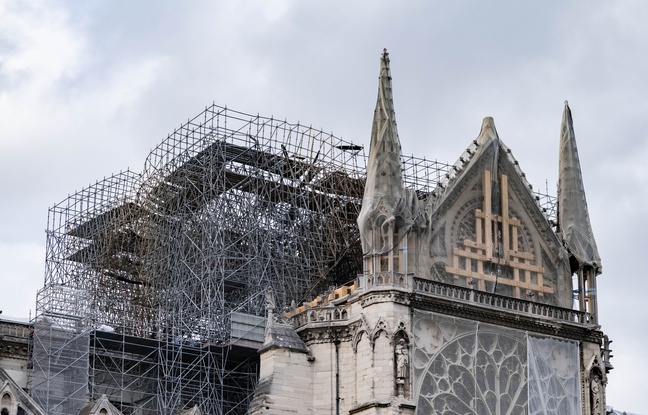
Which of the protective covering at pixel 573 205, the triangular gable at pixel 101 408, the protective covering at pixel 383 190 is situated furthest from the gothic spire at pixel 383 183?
the triangular gable at pixel 101 408

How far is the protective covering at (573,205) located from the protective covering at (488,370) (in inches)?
164

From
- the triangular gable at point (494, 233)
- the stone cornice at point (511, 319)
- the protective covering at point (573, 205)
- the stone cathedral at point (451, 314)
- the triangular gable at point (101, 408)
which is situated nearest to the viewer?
the triangular gable at point (101, 408)

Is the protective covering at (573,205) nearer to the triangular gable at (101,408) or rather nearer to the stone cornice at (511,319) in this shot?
the stone cornice at (511,319)

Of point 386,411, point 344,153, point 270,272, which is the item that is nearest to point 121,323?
point 270,272

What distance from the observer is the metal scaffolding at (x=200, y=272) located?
6041 cm

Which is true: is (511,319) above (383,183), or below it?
below

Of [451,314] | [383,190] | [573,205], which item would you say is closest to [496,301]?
[451,314]

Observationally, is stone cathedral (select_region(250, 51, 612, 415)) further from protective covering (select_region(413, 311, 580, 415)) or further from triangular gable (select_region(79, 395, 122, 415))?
triangular gable (select_region(79, 395, 122, 415))

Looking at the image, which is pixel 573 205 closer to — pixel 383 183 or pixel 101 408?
pixel 383 183

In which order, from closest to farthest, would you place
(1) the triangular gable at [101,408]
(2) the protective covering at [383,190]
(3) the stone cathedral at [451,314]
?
(1) the triangular gable at [101,408] → (3) the stone cathedral at [451,314] → (2) the protective covering at [383,190]

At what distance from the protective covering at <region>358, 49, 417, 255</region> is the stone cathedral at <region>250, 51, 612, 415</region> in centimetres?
5

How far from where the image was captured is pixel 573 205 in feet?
208

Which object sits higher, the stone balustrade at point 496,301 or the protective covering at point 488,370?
the stone balustrade at point 496,301

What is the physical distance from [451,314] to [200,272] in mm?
11250
